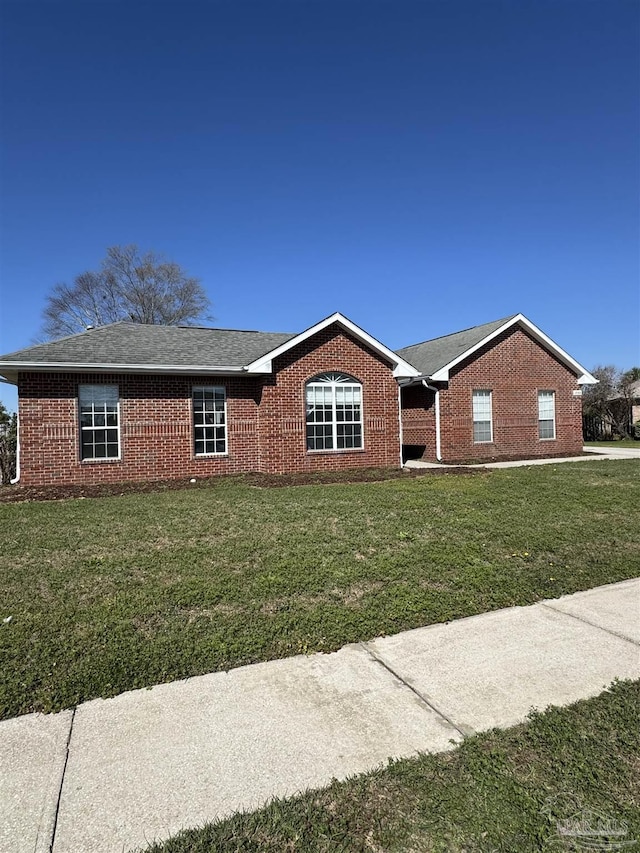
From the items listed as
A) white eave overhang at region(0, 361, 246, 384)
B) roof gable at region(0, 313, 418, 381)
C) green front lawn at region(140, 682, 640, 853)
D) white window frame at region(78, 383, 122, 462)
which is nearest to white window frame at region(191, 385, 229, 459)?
white eave overhang at region(0, 361, 246, 384)

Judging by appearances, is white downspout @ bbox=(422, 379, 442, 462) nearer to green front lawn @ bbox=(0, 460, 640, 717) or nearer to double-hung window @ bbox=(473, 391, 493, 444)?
double-hung window @ bbox=(473, 391, 493, 444)

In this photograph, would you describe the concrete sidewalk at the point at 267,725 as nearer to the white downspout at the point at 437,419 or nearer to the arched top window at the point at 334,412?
the arched top window at the point at 334,412

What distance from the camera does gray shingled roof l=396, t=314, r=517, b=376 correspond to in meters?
18.5

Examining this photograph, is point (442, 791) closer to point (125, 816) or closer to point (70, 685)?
point (125, 816)

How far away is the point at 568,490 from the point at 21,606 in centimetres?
902

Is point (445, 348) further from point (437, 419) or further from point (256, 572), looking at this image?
point (256, 572)

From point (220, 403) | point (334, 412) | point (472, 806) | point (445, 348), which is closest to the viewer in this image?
point (472, 806)

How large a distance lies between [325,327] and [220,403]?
356cm

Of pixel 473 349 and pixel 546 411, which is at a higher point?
pixel 473 349

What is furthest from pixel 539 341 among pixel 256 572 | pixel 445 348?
pixel 256 572

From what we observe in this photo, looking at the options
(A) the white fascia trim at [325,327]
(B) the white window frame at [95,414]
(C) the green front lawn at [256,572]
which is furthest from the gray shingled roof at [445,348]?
(B) the white window frame at [95,414]

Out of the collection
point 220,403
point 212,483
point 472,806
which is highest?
point 220,403

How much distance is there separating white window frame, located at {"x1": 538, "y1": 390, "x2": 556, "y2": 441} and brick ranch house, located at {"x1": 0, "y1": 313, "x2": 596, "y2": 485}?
256 cm

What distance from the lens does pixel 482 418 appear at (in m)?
18.5
